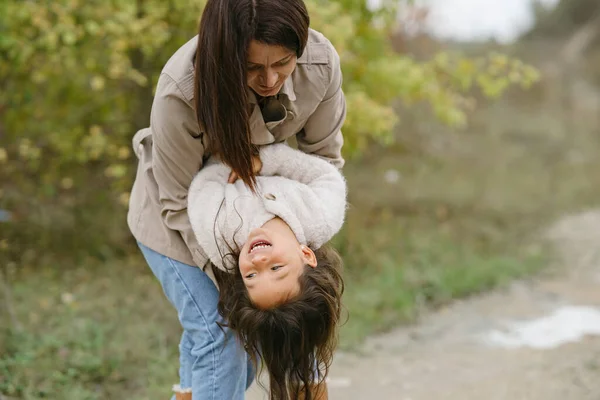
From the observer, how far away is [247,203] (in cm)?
233

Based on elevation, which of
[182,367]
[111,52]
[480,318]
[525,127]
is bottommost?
[182,367]

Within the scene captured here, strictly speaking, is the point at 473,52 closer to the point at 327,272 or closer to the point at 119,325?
the point at 119,325

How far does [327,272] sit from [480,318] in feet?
7.79

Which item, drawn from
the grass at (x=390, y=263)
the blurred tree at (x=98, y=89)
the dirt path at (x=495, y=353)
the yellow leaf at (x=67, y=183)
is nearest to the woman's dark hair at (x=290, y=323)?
the dirt path at (x=495, y=353)

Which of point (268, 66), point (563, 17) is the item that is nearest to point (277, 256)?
point (268, 66)

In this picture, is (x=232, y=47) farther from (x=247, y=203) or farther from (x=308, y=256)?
(x=308, y=256)

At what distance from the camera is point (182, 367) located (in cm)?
257

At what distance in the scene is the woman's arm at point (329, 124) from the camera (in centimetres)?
246

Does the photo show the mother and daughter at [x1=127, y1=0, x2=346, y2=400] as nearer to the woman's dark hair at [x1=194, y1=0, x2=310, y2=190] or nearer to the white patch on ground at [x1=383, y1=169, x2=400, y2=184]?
the woman's dark hair at [x1=194, y1=0, x2=310, y2=190]

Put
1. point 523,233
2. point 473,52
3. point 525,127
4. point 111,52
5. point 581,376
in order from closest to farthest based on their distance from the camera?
point 581,376 → point 111,52 → point 523,233 → point 525,127 → point 473,52

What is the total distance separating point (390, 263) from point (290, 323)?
9.55 ft

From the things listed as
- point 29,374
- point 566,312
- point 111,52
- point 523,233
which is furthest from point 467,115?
point 29,374

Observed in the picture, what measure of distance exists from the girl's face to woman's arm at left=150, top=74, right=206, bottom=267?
22 cm

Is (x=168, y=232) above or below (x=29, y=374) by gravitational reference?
above
